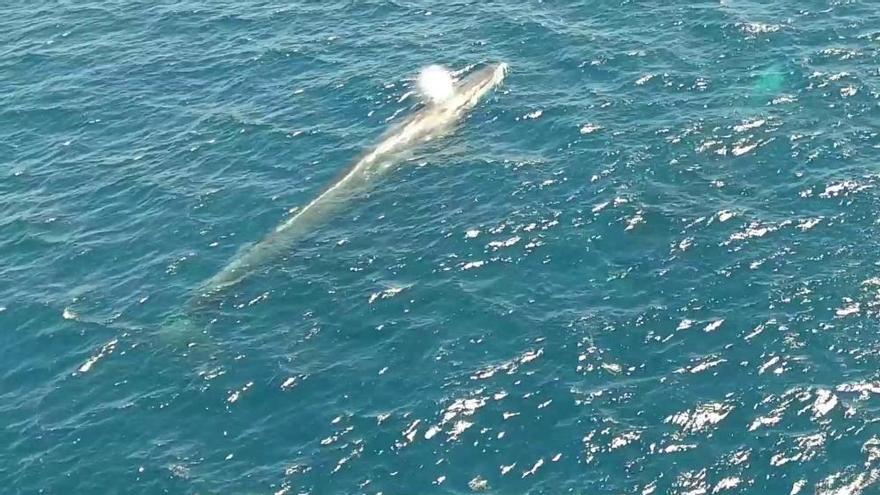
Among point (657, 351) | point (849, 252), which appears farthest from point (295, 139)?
point (849, 252)

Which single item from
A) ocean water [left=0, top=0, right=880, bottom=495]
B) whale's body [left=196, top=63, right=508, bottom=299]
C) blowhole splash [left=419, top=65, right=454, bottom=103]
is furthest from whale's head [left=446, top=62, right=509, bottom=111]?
ocean water [left=0, top=0, right=880, bottom=495]

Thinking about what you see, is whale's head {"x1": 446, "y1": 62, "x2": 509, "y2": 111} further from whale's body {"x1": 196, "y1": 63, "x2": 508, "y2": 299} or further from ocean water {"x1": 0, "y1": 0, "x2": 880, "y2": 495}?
ocean water {"x1": 0, "y1": 0, "x2": 880, "y2": 495}

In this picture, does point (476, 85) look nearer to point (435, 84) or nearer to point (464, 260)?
point (435, 84)

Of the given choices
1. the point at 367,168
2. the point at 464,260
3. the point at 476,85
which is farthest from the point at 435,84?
the point at 464,260

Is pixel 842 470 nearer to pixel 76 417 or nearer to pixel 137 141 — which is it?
pixel 76 417

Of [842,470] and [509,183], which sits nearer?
[842,470]

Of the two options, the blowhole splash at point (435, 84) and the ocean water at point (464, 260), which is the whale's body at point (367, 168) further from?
the ocean water at point (464, 260)
